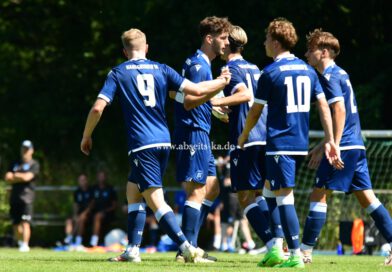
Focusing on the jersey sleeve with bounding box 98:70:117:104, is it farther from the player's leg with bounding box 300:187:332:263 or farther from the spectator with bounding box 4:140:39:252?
the spectator with bounding box 4:140:39:252

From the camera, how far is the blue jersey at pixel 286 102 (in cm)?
892

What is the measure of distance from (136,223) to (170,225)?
852mm

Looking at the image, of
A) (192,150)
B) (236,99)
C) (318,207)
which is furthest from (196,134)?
(318,207)

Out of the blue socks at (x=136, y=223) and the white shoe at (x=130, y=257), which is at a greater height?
the blue socks at (x=136, y=223)

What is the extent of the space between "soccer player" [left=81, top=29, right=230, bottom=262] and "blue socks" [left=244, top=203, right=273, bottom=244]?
883 millimetres

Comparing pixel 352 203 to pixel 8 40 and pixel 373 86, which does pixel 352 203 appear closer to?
pixel 373 86

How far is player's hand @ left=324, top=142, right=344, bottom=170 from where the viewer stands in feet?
29.6

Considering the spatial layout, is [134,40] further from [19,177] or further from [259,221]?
[19,177]

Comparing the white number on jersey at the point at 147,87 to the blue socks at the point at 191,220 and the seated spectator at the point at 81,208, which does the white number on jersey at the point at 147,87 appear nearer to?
the blue socks at the point at 191,220

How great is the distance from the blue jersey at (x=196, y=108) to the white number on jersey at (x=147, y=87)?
53cm

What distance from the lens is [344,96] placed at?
984 centimetres

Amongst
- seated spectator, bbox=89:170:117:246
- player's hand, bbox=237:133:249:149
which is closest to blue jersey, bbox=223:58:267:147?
player's hand, bbox=237:133:249:149

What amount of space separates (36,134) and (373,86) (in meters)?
10.0

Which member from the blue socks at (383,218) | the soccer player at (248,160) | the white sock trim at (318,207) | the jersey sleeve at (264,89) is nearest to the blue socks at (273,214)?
the soccer player at (248,160)
